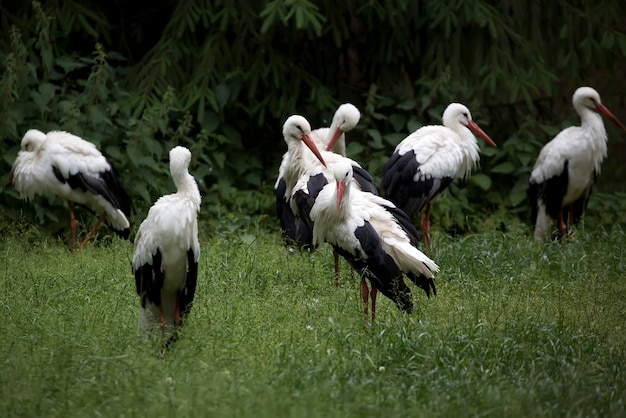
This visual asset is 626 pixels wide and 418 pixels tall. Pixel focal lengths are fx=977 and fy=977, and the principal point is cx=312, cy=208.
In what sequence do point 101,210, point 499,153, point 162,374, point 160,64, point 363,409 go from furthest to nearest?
point 499,153 → point 160,64 → point 101,210 → point 162,374 → point 363,409

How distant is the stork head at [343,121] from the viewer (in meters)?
7.68

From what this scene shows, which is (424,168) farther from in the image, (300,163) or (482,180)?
(482,180)

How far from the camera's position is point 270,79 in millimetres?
9000

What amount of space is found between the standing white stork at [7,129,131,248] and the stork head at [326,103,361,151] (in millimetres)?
1771

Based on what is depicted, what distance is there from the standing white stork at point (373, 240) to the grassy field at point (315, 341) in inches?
9.4

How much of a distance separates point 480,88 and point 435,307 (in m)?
3.64

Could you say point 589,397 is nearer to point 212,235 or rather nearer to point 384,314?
point 384,314

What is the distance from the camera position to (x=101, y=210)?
7980mm

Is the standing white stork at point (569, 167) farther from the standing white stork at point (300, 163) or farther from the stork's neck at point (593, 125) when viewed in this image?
the standing white stork at point (300, 163)

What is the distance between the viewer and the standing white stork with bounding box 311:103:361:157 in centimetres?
769

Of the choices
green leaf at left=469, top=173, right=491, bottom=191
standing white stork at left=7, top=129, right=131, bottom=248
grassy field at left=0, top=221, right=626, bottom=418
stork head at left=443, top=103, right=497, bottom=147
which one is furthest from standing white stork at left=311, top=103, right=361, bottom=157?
green leaf at left=469, top=173, right=491, bottom=191

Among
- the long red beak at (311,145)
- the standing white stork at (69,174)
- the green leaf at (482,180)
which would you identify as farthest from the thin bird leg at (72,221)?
the green leaf at (482,180)

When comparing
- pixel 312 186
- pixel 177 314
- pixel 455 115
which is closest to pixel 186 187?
pixel 177 314

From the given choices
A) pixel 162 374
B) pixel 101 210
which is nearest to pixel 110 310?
pixel 162 374
